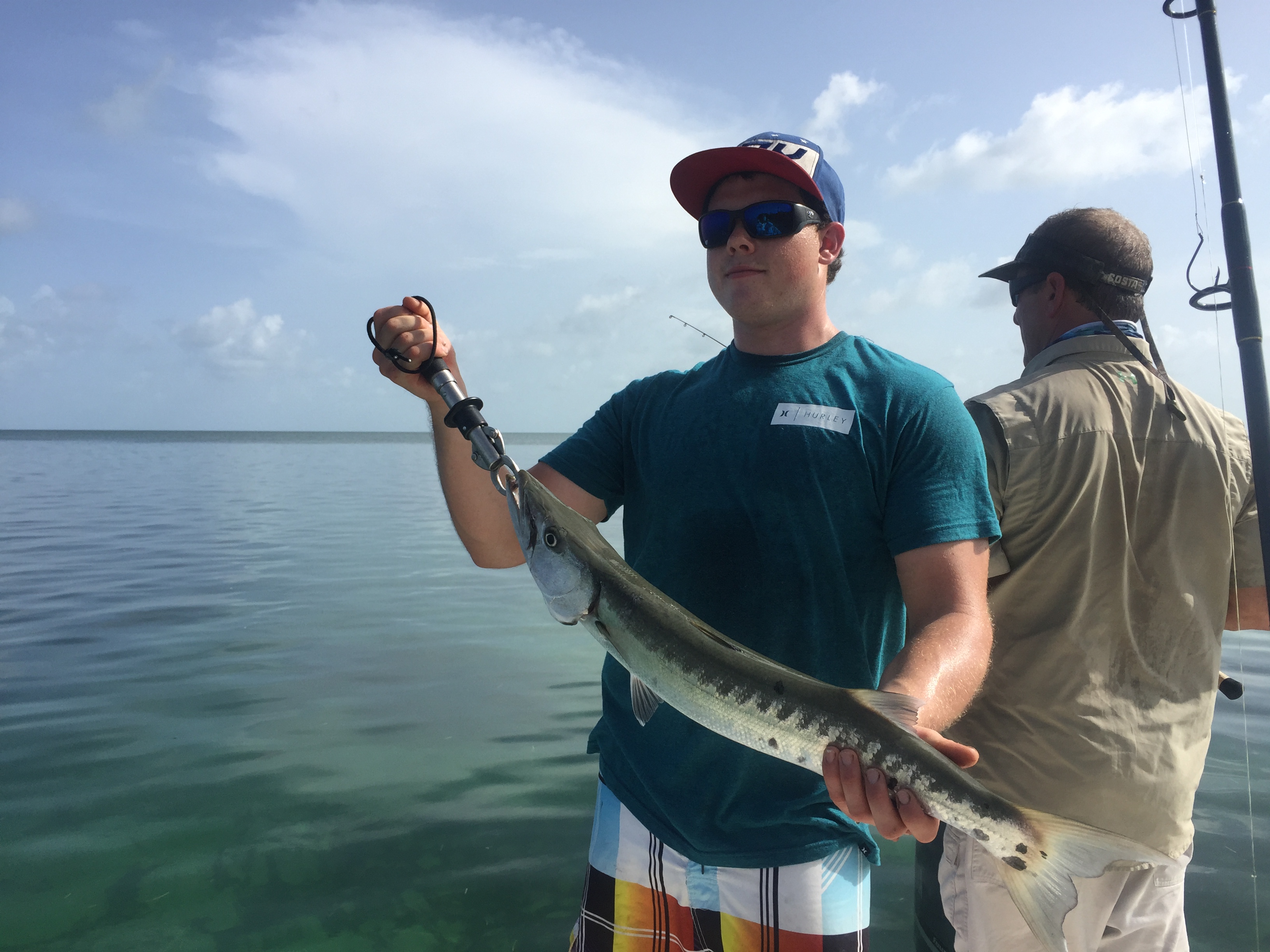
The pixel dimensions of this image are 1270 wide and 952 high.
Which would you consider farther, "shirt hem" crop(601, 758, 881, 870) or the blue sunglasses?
the blue sunglasses

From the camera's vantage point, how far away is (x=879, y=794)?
6.05 feet

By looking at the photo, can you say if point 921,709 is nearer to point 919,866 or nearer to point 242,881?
point 919,866

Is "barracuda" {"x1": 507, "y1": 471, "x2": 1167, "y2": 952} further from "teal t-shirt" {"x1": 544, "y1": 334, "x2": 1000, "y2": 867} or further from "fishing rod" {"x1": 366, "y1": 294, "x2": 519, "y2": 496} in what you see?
"teal t-shirt" {"x1": 544, "y1": 334, "x2": 1000, "y2": 867}

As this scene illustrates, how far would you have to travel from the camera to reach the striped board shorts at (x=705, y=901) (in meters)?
2.39

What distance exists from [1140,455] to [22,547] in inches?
870

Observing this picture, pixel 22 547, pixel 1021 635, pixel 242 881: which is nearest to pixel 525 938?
pixel 242 881

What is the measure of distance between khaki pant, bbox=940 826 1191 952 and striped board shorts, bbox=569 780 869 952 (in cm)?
86

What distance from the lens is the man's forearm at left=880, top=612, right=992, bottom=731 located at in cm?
207

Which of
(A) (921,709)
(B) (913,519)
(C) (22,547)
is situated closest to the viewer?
(A) (921,709)

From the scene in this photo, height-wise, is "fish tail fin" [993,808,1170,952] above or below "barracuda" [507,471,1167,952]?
below

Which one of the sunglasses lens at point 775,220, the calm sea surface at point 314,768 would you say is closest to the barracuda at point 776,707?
the sunglasses lens at point 775,220

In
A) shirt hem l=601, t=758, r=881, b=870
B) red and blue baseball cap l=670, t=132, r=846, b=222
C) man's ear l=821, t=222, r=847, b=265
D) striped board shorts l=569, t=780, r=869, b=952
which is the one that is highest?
red and blue baseball cap l=670, t=132, r=846, b=222

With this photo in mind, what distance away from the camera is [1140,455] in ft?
10.3

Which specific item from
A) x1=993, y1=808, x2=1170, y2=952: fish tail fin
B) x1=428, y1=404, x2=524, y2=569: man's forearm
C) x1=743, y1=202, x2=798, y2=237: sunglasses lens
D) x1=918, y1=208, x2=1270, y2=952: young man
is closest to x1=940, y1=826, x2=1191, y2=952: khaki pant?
x1=918, y1=208, x2=1270, y2=952: young man
